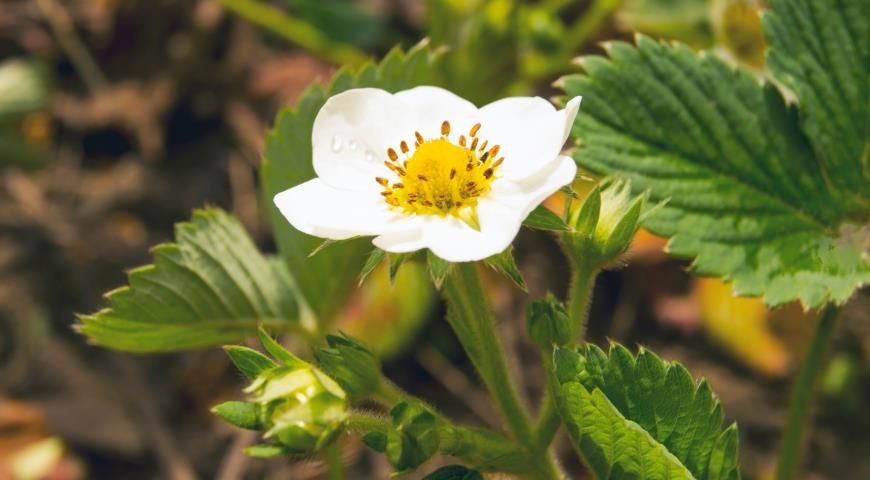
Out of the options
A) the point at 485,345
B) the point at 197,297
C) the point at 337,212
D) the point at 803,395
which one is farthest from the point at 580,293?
the point at 197,297

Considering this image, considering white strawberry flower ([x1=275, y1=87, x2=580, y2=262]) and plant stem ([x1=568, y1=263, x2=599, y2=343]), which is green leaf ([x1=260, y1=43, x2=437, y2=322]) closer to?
white strawberry flower ([x1=275, y1=87, x2=580, y2=262])

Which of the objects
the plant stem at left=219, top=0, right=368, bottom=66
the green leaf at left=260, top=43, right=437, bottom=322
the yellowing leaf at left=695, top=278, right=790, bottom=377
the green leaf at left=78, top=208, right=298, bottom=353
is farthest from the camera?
the plant stem at left=219, top=0, right=368, bottom=66

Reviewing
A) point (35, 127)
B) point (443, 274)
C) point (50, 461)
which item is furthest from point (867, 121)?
point (35, 127)

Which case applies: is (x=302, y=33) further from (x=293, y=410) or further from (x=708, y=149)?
(x=293, y=410)

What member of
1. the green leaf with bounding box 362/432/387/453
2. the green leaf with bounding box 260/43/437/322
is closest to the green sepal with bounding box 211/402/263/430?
the green leaf with bounding box 362/432/387/453

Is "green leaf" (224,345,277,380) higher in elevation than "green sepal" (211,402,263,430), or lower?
higher
